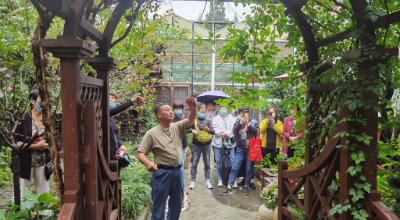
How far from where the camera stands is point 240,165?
7.66 metres

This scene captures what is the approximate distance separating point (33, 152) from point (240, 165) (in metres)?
4.71

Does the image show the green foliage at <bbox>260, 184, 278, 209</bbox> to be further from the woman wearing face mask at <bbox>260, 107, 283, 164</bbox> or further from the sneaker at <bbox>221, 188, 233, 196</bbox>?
the woman wearing face mask at <bbox>260, 107, 283, 164</bbox>

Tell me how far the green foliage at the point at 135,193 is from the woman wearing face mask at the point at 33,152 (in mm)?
1424

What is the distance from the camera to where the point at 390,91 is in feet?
9.74

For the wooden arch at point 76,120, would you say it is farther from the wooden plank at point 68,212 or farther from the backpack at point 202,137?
the backpack at point 202,137

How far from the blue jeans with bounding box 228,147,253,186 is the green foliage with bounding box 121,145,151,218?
6.44 ft

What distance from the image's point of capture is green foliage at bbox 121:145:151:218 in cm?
532

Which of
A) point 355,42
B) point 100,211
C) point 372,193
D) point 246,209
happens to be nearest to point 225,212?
point 246,209

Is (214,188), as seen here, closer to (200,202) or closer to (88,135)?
(200,202)

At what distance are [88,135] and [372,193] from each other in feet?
7.81

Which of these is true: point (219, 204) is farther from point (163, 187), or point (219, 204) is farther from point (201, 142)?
point (163, 187)

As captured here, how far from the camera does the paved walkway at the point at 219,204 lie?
608cm

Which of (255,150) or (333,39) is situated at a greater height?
(333,39)

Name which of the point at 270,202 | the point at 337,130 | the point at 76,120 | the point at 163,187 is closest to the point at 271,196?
Result: the point at 270,202
